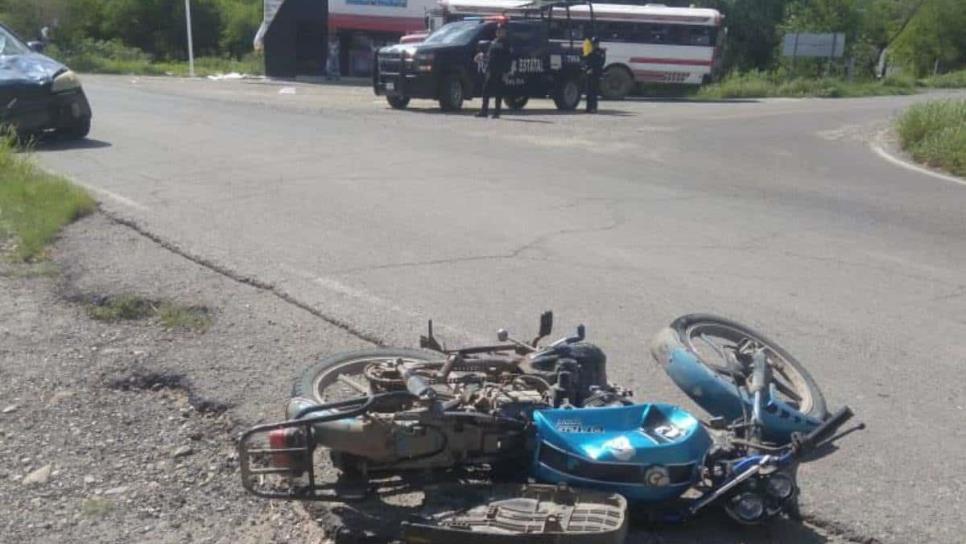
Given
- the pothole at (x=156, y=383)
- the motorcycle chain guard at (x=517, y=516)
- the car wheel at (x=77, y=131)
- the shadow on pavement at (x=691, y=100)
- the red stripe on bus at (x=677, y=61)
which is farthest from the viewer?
the red stripe on bus at (x=677, y=61)

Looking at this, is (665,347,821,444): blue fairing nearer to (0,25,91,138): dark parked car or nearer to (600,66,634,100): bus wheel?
(0,25,91,138): dark parked car

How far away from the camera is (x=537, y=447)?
168 inches

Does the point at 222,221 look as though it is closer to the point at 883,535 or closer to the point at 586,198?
the point at 586,198

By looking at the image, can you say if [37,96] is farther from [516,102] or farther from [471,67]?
[516,102]

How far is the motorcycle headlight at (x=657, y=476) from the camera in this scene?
418 cm

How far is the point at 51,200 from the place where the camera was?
1029 centimetres

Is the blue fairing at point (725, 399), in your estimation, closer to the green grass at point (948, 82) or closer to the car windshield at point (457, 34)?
the car windshield at point (457, 34)

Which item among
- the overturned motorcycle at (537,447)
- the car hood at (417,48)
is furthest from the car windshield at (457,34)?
the overturned motorcycle at (537,447)

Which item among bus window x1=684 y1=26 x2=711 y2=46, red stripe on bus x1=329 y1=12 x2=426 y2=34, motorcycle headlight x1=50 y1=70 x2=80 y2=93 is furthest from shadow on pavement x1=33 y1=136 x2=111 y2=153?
red stripe on bus x1=329 y1=12 x2=426 y2=34

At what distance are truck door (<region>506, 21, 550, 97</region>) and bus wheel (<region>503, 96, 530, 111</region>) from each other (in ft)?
0.93

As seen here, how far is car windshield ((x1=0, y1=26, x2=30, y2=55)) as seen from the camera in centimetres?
1605

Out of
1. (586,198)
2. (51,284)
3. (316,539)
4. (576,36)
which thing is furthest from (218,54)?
(316,539)

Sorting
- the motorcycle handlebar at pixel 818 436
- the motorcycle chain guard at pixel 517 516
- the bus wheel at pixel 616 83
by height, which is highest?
the motorcycle handlebar at pixel 818 436

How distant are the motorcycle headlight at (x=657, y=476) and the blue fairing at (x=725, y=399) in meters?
0.67
